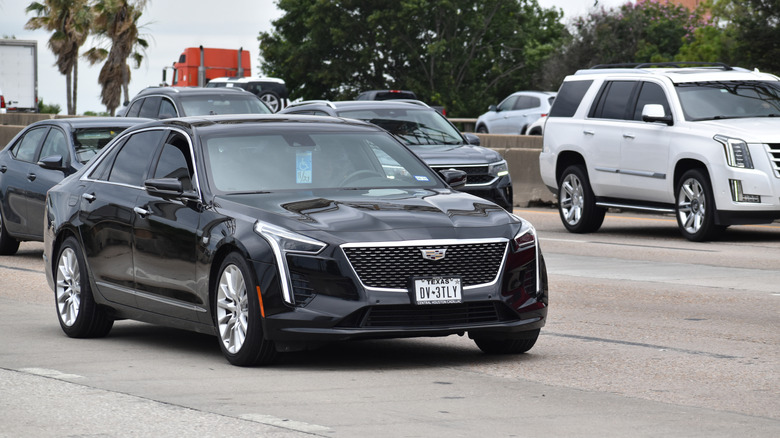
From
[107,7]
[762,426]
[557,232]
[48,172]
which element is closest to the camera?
[762,426]

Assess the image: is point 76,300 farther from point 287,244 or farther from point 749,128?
point 749,128

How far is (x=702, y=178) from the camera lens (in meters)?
17.4

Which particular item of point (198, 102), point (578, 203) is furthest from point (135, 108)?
point (578, 203)

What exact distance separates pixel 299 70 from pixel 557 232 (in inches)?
2024

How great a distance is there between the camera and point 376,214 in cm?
828

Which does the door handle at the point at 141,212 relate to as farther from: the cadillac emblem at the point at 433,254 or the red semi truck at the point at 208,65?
the red semi truck at the point at 208,65

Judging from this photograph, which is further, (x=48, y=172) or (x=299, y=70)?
(x=299, y=70)

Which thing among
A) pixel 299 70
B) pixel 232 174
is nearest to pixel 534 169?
pixel 232 174

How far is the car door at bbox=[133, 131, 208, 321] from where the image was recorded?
8.80m

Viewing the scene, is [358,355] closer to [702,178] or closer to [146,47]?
[702,178]

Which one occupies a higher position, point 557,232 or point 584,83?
point 584,83

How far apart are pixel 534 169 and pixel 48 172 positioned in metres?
11.3

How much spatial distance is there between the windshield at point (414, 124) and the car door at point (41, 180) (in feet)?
17.5

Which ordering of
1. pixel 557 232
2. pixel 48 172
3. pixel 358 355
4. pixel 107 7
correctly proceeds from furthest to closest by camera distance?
pixel 107 7
pixel 557 232
pixel 48 172
pixel 358 355
